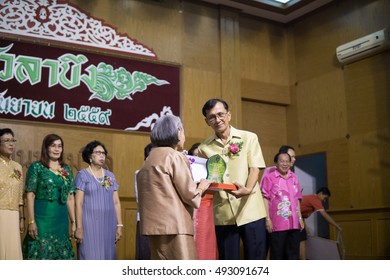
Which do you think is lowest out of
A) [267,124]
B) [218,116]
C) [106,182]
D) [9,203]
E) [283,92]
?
[9,203]

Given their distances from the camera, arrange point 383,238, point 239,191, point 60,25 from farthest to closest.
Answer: point 383,238, point 60,25, point 239,191

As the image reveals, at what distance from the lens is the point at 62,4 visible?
18.7ft

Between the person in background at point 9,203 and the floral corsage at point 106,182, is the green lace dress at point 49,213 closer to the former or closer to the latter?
the person in background at point 9,203

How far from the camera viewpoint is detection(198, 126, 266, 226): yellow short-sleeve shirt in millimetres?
2533

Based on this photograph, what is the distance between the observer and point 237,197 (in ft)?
7.96

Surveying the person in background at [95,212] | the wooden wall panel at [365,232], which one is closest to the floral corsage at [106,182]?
the person in background at [95,212]

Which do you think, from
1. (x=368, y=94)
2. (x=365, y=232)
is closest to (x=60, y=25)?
(x=368, y=94)

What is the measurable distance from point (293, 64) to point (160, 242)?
227 inches

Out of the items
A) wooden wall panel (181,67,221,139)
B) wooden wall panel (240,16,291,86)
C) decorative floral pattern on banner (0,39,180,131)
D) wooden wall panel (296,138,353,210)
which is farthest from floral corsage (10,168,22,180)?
wooden wall panel (296,138,353,210)

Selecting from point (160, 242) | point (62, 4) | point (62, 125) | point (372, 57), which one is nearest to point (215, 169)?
point (160, 242)

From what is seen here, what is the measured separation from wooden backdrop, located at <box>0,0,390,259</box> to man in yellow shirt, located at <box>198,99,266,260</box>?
3.17 meters

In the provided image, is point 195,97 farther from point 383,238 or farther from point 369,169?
point 383,238

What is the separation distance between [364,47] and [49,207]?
4316mm

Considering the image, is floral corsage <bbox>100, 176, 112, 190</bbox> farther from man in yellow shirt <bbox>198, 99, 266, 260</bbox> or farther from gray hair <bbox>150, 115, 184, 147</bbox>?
gray hair <bbox>150, 115, 184, 147</bbox>
